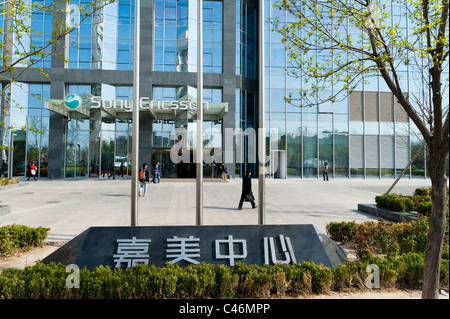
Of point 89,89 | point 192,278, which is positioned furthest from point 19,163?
point 192,278

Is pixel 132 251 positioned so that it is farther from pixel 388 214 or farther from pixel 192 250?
pixel 388 214

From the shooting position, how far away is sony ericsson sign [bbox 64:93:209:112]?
23503 mm

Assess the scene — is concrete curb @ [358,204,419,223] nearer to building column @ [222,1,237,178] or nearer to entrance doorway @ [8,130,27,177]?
building column @ [222,1,237,178]

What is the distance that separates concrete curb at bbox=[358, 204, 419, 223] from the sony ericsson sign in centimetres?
1617

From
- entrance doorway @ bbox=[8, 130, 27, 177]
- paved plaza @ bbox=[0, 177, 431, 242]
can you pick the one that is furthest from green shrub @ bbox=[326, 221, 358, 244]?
entrance doorway @ bbox=[8, 130, 27, 177]

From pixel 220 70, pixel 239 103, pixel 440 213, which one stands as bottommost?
pixel 440 213

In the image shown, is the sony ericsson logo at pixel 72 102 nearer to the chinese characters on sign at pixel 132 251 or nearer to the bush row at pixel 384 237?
the chinese characters on sign at pixel 132 251

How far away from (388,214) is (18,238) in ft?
36.3

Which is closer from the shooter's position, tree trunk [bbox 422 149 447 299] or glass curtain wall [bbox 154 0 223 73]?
tree trunk [bbox 422 149 447 299]

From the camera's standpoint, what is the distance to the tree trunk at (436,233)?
348cm

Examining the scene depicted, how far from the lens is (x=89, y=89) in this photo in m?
26.6

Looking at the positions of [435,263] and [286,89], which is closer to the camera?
[435,263]
